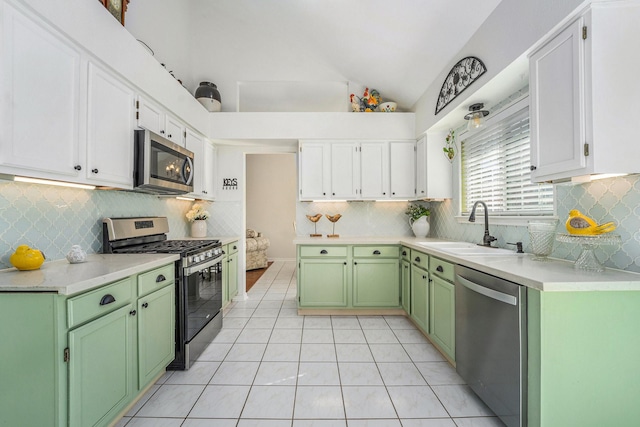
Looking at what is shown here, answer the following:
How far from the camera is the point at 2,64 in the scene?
1314mm

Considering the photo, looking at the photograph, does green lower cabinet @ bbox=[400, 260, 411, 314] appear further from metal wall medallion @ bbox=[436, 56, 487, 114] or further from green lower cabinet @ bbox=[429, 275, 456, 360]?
metal wall medallion @ bbox=[436, 56, 487, 114]

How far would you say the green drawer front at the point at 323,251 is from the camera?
3.38 metres

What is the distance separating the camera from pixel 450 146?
11.1ft

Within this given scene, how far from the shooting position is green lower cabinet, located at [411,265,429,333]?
2.67 meters

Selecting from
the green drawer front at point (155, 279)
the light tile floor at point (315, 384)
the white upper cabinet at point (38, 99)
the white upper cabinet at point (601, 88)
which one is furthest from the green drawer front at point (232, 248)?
the white upper cabinet at point (601, 88)

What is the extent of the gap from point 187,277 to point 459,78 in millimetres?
2900

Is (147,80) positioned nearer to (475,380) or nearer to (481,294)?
(481,294)

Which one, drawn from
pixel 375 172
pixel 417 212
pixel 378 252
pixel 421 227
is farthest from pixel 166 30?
pixel 421 227

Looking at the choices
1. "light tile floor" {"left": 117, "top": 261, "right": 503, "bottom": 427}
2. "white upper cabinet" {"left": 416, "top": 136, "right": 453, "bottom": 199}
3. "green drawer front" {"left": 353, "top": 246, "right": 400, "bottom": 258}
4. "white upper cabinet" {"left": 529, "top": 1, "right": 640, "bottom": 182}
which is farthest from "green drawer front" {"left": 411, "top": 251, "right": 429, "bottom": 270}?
"white upper cabinet" {"left": 529, "top": 1, "right": 640, "bottom": 182}

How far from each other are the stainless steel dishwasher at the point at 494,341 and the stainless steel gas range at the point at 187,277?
80.2 inches

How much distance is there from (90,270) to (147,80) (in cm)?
165

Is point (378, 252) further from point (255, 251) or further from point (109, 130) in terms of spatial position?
point (255, 251)

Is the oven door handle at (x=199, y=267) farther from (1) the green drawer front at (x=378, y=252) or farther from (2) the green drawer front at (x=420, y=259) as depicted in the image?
(2) the green drawer front at (x=420, y=259)

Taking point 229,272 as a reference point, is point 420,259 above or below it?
above
